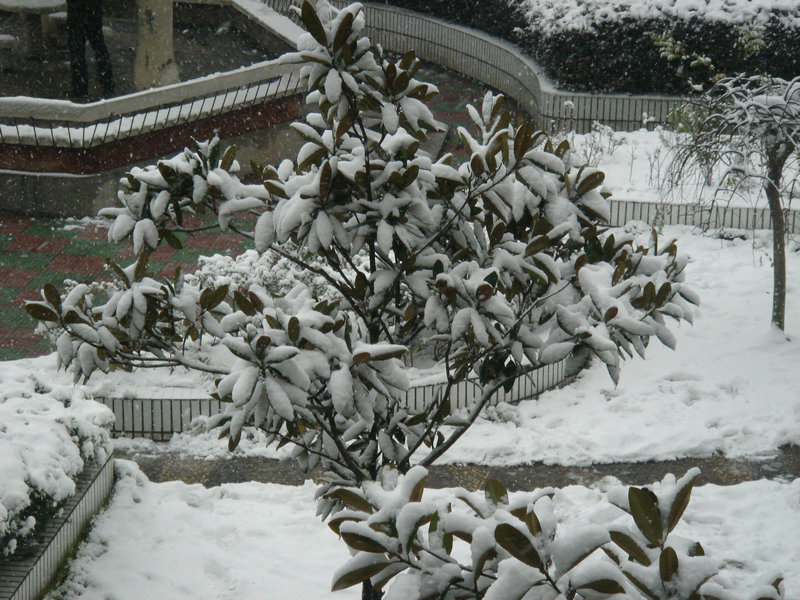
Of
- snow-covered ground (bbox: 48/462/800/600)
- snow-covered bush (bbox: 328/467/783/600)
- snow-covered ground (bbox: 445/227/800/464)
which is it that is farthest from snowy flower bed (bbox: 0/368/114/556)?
snow-covered bush (bbox: 328/467/783/600)

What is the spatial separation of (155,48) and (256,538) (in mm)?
8659

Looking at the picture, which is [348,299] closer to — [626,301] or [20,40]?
[626,301]

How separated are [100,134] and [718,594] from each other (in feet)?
34.0

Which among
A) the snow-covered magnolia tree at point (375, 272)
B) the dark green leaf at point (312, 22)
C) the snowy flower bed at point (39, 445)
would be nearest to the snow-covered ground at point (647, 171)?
the snowy flower bed at point (39, 445)

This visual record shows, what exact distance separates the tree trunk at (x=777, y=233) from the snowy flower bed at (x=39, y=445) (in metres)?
5.30

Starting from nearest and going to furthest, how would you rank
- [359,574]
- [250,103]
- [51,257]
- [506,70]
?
1. [359,574]
2. [51,257]
3. [250,103]
4. [506,70]

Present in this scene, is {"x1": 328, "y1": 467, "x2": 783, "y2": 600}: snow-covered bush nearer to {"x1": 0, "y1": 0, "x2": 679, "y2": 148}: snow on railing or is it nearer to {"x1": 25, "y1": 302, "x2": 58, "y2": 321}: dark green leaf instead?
{"x1": 25, "y1": 302, "x2": 58, "y2": 321}: dark green leaf

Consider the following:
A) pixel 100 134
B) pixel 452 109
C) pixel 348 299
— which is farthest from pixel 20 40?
pixel 348 299

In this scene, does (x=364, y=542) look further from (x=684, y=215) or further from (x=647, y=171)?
(x=647, y=171)

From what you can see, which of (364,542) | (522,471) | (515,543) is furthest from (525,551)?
(522,471)

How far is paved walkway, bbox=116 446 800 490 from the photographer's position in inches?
274

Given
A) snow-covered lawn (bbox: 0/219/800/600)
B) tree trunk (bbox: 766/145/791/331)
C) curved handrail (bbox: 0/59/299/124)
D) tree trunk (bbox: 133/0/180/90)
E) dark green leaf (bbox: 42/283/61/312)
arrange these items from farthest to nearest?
tree trunk (bbox: 133/0/180/90), curved handrail (bbox: 0/59/299/124), tree trunk (bbox: 766/145/791/331), snow-covered lawn (bbox: 0/219/800/600), dark green leaf (bbox: 42/283/61/312)

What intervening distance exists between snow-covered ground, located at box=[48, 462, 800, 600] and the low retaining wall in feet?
0.32

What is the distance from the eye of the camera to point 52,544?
5.55 metres
